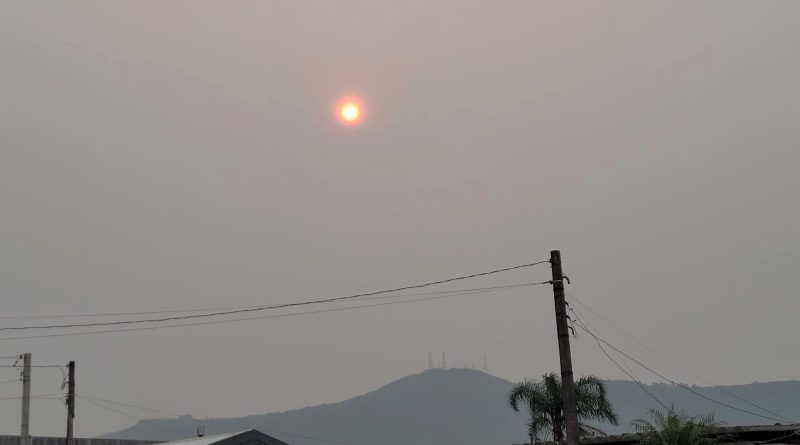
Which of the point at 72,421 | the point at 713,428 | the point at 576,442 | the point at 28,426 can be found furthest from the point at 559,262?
the point at 72,421

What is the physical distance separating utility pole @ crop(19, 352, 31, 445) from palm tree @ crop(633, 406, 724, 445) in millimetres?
30040

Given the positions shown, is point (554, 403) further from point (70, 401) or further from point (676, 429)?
point (70, 401)

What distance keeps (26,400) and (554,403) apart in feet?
93.4

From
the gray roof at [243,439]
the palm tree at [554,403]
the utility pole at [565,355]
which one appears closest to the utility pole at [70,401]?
the gray roof at [243,439]

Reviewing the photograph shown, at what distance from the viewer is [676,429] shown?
27000mm

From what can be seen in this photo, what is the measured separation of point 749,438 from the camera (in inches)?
1115

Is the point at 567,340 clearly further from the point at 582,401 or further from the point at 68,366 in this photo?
the point at 68,366

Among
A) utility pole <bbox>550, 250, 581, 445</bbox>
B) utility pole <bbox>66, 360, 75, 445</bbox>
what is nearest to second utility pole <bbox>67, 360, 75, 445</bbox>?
utility pole <bbox>66, 360, 75, 445</bbox>

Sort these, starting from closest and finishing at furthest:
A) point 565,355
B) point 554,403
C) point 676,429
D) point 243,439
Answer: point 565,355 < point 676,429 < point 243,439 < point 554,403

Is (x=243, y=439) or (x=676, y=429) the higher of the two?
(x=243, y=439)

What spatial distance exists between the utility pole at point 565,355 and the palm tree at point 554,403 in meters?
20.0

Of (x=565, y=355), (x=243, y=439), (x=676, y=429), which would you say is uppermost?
(x=565, y=355)

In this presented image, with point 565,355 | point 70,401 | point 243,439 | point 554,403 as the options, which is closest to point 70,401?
point 70,401

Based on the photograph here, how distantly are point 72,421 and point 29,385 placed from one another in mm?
6449
